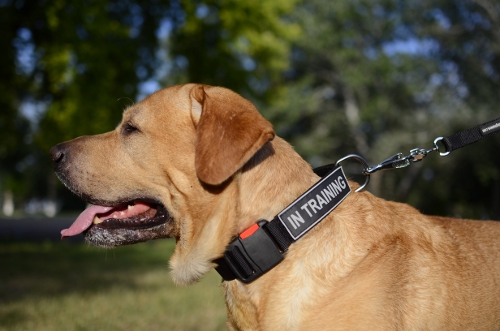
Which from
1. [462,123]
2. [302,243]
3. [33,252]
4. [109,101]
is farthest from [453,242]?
[462,123]

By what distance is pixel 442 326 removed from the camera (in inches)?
126

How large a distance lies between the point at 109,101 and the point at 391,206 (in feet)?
42.0

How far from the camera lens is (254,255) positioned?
3.16 metres

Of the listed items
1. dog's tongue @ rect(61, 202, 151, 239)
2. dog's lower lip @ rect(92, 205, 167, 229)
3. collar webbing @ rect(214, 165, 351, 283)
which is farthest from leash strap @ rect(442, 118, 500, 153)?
dog's tongue @ rect(61, 202, 151, 239)

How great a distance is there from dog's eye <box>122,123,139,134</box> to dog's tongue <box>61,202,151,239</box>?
0.55m

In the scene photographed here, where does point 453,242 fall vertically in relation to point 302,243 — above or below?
below

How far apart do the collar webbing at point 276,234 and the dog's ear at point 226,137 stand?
1.30 ft

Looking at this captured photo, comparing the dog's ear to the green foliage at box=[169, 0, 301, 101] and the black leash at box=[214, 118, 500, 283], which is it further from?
the green foliage at box=[169, 0, 301, 101]

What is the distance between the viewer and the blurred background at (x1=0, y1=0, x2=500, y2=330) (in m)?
15.0

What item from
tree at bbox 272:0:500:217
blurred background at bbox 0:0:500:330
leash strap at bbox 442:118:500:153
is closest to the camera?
leash strap at bbox 442:118:500:153

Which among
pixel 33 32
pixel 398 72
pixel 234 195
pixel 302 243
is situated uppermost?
pixel 33 32

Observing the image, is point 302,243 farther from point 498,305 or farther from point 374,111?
point 374,111

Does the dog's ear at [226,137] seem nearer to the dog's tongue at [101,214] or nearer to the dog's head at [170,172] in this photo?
the dog's head at [170,172]

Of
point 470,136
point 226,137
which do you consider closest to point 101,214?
point 226,137
